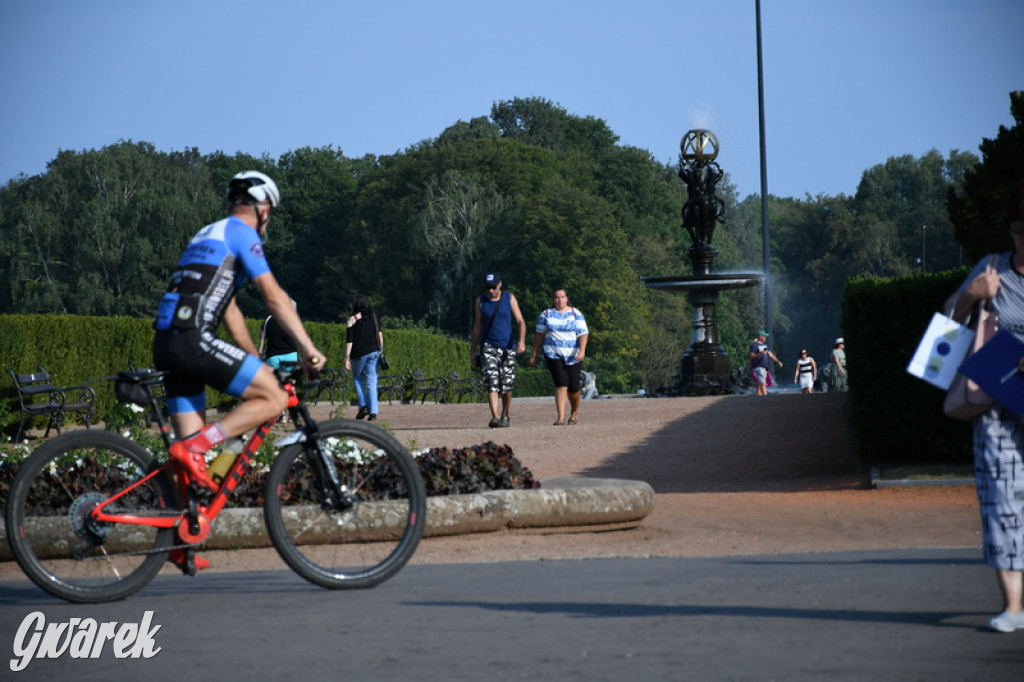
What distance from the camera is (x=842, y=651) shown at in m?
4.56

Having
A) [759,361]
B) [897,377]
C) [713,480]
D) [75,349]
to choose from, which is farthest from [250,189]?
[759,361]

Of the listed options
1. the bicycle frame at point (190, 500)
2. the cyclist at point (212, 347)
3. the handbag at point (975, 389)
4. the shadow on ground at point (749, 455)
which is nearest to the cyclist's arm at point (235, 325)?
the cyclist at point (212, 347)

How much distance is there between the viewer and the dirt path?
8469 millimetres

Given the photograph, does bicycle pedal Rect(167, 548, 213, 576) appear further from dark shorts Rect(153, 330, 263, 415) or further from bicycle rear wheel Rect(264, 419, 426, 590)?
dark shorts Rect(153, 330, 263, 415)

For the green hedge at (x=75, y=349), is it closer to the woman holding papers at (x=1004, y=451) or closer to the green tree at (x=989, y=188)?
the green tree at (x=989, y=188)

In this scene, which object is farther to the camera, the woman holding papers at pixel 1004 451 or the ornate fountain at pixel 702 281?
the ornate fountain at pixel 702 281

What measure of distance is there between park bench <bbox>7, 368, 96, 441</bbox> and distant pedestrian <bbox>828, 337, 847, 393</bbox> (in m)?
16.0

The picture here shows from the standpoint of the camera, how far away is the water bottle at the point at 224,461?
246 inches

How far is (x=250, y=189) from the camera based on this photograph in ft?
21.2

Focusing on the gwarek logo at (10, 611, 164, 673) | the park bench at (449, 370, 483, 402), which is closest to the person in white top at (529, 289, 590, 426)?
the gwarek logo at (10, 611, 164, 673)

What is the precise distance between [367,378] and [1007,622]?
44.7 feet

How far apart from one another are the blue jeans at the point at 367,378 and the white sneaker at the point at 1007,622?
1324 cm

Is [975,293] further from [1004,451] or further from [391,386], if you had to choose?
[391,386]

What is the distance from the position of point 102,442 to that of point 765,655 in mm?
3150
